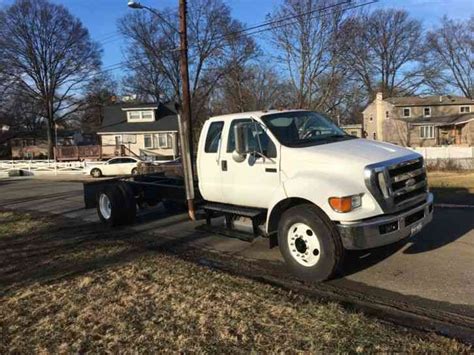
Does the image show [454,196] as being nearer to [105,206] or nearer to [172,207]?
[172,207]

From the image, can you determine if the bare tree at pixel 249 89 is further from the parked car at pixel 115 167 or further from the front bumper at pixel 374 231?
the front bumper at pixel 374 231

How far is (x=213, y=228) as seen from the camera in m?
7.82

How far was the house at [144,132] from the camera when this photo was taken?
2079 inches

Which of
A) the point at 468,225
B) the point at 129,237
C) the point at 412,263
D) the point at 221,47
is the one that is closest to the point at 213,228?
the point at 129,237

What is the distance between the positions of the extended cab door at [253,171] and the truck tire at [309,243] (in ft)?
2.25

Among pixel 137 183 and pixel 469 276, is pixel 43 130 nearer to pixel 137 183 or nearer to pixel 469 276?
pixel 137 183

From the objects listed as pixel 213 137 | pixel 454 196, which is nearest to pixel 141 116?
pixel 454 196

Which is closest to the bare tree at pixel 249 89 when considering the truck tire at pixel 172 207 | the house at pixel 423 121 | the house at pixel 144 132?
the house at pixel 144 132

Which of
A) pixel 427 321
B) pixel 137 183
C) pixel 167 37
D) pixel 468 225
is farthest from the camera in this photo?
pixel 167 37

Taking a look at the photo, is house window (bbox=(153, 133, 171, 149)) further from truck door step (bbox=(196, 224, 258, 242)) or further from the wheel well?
the wheel well

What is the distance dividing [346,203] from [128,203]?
5866 millimetres

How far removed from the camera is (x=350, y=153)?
20.1 feet

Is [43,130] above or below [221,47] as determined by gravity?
below

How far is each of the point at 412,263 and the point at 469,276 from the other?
79cm
